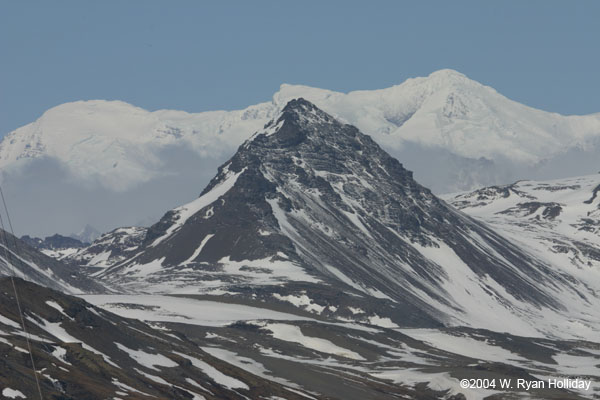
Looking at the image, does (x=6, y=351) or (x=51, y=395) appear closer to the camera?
(x=51, y=395)

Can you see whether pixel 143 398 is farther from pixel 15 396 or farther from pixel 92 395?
pixel 15 396

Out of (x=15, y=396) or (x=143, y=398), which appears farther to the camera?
(x=143, y=398)

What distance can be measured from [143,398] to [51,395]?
17982mm

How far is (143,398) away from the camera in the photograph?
19838 centimetres

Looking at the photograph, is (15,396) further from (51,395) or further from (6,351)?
(6,351)

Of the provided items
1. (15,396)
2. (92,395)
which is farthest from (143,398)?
(15,396)

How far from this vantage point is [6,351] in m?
199

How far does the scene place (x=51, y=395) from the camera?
184 metres

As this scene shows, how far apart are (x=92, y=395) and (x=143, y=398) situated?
9.66m

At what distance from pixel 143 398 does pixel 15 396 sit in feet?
90.2

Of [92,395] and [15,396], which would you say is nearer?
[15,396]

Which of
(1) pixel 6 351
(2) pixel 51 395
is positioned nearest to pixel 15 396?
(2) pixel 51 395

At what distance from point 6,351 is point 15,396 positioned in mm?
24769

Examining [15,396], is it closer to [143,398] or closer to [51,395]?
[51,395]
